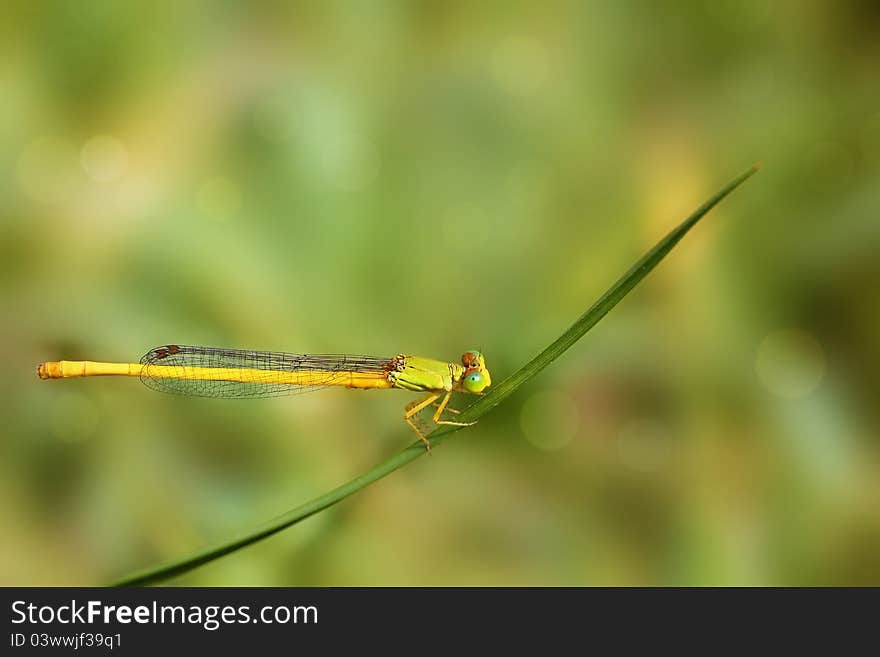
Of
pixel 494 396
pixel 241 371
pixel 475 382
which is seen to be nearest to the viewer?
pixel 494 396

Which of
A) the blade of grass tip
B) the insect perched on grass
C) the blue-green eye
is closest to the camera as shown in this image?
the blade of grass tip

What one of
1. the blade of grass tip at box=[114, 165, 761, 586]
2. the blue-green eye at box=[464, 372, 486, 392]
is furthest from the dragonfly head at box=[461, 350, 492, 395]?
the blade of grass tip at box=[114, 165, 761, 586]

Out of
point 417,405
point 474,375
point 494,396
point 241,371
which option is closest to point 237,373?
point 241,371

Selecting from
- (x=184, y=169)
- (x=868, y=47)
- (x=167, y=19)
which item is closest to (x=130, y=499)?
(x=184, y=169)

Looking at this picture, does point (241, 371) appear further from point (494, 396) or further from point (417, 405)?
point (494, 396)

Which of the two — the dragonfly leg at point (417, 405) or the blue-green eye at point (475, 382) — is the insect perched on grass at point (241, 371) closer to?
the dragonfly leg at point (417, 405)

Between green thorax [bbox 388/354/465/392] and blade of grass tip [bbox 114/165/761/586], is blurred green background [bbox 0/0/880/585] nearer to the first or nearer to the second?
green thorax [bbox 388/354/465/392]
